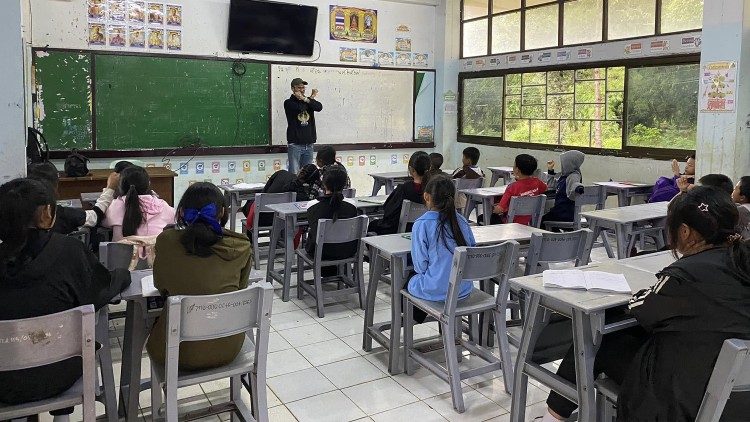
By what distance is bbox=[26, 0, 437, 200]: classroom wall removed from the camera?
6.74 m

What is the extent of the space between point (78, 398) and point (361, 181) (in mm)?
7165

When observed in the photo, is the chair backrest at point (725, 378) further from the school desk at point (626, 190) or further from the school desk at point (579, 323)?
the school desk at point (626, 190)

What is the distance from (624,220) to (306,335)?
2315mm

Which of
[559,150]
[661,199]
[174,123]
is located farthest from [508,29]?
[174,123]

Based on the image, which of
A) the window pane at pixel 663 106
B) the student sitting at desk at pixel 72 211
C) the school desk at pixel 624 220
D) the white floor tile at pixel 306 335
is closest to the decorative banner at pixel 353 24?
the window pane at pixel 663 106

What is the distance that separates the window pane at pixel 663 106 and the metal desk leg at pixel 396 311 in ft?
15.7

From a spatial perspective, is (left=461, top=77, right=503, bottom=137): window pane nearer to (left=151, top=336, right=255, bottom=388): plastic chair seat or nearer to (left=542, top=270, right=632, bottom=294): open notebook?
(left=542, top=270, right=632, bottom=294): open notebook

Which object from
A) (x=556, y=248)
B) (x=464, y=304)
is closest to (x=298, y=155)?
(x=556, y=248)

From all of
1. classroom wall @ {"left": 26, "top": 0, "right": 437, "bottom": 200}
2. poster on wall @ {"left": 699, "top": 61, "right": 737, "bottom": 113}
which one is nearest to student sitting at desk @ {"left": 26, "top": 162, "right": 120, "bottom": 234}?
classroom wall @ {"left": 26, "top": 0, "right": 437, "bottom": 200}

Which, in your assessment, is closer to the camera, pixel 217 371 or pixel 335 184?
pixel 217 371

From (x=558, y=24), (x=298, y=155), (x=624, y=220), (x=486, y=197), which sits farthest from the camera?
(x=298, y=155)

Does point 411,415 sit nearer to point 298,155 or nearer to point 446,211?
point 446,211

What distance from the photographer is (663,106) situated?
6.79 meters

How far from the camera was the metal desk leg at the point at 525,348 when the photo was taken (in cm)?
229
